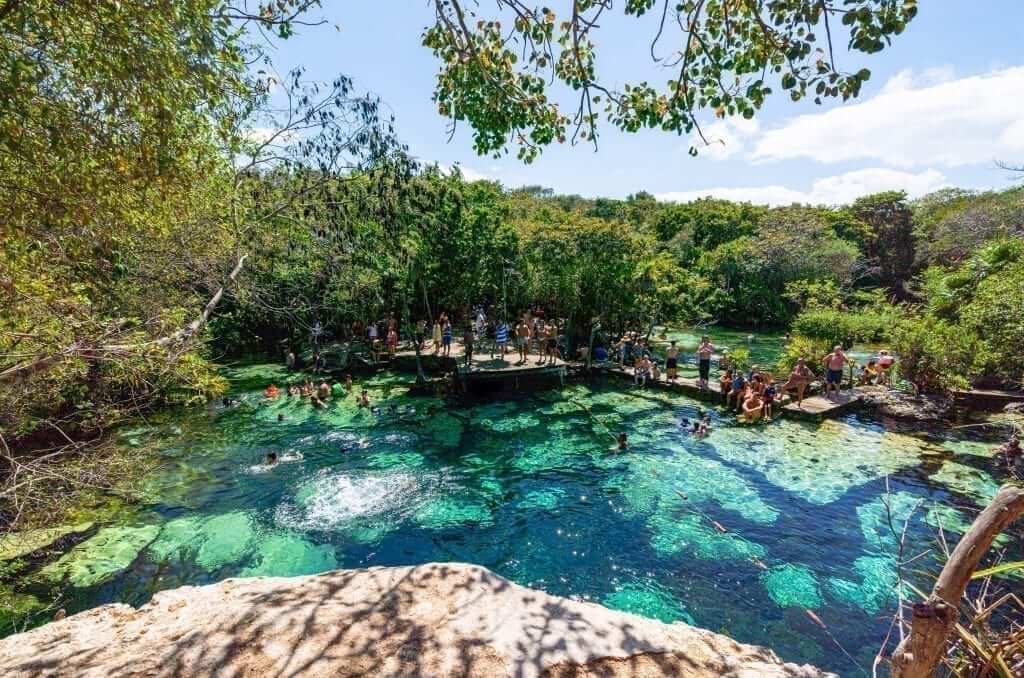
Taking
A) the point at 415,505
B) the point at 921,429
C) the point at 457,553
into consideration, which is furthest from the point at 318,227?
the point at 921,429

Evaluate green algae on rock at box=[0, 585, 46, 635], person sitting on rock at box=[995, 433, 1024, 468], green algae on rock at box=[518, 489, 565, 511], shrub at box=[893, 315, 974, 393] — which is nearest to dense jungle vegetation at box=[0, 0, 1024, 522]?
shrub at box=[893, 315, 974, 393]

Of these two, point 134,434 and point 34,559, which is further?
point 134,434

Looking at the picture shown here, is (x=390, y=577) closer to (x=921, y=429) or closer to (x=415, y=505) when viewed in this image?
(x=415, y=505)

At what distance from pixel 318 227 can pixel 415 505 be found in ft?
22.7

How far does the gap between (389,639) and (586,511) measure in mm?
7342

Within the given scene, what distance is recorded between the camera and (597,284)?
2028cm

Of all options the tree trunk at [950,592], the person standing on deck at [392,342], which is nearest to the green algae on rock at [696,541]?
the tree trunk at [950,592]

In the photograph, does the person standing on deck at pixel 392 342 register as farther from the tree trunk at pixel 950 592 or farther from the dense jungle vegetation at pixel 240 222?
the tree trunk at pixel 950 592

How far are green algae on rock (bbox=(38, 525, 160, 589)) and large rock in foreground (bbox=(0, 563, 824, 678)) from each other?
4.48 meters

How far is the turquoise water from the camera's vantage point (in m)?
7.93

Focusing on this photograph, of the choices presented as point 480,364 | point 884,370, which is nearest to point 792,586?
point 884,370

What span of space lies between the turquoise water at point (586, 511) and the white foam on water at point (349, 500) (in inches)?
1.9

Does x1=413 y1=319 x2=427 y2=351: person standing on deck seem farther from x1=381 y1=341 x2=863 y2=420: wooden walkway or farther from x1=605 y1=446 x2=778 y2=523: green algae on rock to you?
x1=605 y1=446 x2=778 y2=523: green algae on rock

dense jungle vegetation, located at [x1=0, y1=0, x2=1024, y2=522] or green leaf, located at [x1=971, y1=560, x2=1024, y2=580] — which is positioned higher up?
dense jungle vegetation, located at [x1=0, y1=0, x2=1024, y2=522]
